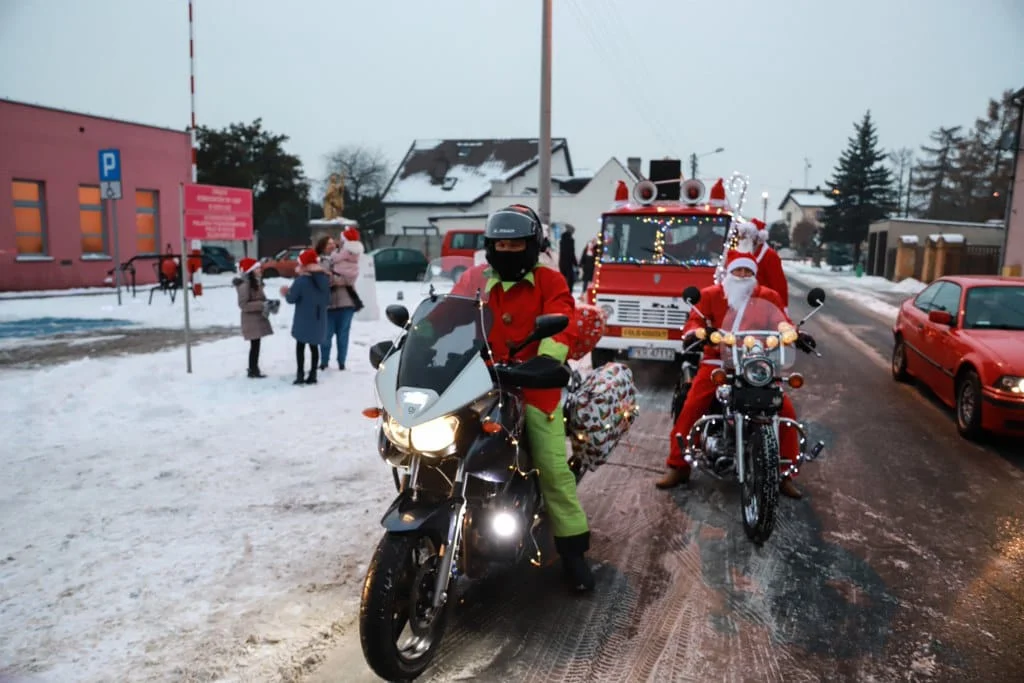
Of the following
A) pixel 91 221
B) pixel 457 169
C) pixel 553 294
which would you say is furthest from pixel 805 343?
pixel 457 169

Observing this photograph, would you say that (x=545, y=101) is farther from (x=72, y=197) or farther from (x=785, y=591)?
(x=72, y=197)

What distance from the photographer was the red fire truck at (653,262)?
1055cm

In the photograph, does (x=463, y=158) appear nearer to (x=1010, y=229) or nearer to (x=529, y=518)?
(x=1010, y=229)

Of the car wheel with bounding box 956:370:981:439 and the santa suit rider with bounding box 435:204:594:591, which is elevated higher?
the santa suit rider with bounding box 435:204:594:591

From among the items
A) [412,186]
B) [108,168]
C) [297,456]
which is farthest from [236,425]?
[412,186]

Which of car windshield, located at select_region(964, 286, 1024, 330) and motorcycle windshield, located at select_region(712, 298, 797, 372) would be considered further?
car windshield, located at select_region(964, 286, 1024, 330)

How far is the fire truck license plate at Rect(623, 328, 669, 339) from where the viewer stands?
10531 millimetres

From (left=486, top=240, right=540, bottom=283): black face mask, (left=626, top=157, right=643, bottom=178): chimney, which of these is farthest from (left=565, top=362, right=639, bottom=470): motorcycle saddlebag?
(left=626, top=157, right=643, bottom=178): chimney

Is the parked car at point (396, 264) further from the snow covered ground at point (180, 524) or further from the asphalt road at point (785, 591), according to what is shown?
the asphalt road at point (785, 591)

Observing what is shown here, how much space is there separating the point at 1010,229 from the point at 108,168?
2558 centimetres

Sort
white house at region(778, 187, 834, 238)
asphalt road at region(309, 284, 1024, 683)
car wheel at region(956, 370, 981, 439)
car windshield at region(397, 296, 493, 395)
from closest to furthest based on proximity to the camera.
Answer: car windshield at region(397, 296, 493, 395) < asphalt road at region(309, 284, 1024, 683) < car wheel at region(956, 370, 981, 439) < white house at region(778, 187, 834, 238)

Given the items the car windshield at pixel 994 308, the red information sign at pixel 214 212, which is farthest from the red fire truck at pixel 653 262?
the red information sign at pixel 214 212

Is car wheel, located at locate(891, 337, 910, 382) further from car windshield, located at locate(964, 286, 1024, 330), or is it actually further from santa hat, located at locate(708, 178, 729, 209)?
santa hat, located at locate(708, 178, 729, 209)

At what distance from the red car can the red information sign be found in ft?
28.3
